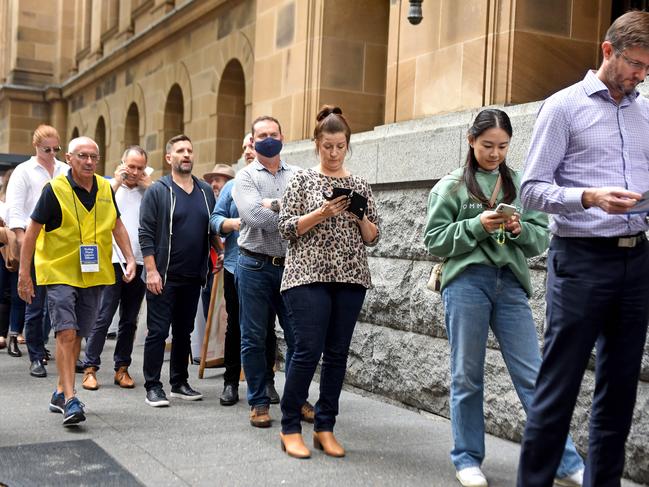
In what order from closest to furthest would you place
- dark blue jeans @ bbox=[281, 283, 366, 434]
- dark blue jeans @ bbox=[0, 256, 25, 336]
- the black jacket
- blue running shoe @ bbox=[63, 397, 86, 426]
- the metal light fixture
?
dark blue jeans @ bbox=[281, 283, 366, 434]
blue running shoe @ bbox=[63, 397, 86, 426]
the black jacket
the metal light fixture
dark blue jeans @ bbox=[0, 256, 25, 336]

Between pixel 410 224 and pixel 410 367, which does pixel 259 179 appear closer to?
pixel 410 224

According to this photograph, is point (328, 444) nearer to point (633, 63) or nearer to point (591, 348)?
point (591, 348)

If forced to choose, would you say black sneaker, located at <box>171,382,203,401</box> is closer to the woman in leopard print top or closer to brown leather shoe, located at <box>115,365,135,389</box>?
brown leather shoe, located at <box>115,365,135,389</box>

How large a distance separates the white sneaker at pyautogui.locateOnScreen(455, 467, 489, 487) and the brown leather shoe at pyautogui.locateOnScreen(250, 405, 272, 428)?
5.26 feet

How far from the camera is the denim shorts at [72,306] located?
19.0 ft

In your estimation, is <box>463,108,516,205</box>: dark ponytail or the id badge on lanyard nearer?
<box>463,108,516,205</box>: dark ponytail

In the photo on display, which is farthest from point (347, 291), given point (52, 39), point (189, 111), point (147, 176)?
point (52, 39)

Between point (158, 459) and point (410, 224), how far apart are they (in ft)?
8.49

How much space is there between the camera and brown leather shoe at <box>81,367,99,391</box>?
7.12 meters

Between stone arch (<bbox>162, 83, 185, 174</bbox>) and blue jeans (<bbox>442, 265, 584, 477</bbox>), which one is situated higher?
stone arch (<bbox>162, 83, 185, 174</bbox>)

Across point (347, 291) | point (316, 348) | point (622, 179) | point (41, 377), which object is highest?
point (622, 179)

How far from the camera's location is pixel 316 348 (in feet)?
16.3

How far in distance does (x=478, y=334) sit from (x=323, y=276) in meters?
0.91

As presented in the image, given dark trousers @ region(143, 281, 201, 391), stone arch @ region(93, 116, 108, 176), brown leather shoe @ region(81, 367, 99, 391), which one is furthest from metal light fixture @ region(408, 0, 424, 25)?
stone arch @ region(93, 116, 108, 176)
